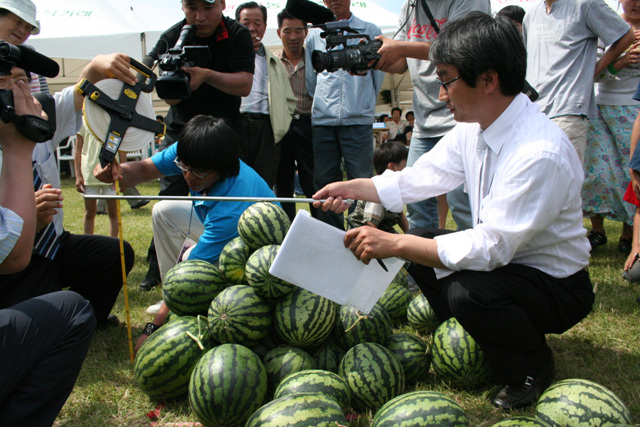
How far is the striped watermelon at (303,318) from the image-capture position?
2354 millimetres

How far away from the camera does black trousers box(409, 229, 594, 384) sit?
211cm

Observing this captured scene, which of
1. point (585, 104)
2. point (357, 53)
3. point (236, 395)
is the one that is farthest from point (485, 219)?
point (585, 104)

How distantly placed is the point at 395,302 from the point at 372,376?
2.84 ft

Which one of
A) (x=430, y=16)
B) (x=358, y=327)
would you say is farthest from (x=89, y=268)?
(x=430, y=16)

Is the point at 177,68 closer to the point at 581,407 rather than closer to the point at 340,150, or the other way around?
the point at 340,150

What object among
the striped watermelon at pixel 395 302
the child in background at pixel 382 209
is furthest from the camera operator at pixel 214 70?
the striped watermelon at pixel 395 302

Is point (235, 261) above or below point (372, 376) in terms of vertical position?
above

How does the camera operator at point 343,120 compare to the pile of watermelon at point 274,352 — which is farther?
the camera operator at point 343,120

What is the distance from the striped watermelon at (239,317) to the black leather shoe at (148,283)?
1.78 m

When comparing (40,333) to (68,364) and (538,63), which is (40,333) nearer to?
(68,364)

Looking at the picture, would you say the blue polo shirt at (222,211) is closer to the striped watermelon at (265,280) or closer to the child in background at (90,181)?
the striped watermelon at (265,280)

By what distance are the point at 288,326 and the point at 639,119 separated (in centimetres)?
284

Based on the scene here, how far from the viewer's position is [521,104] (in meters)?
2.23

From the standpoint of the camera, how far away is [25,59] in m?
2.04
